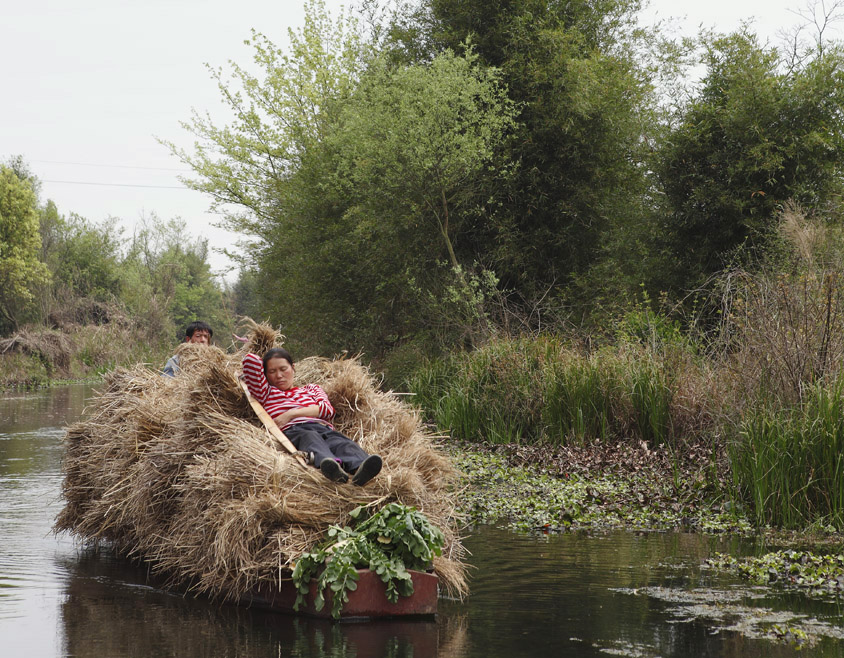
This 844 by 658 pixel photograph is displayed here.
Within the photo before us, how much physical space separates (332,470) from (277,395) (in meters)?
1.69

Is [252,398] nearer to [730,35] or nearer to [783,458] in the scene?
[783,458]

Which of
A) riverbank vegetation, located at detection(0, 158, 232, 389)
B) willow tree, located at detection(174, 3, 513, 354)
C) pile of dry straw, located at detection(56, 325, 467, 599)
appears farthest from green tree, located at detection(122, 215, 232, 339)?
pile of dry straw, located at detection(56, 325, 467, 599)

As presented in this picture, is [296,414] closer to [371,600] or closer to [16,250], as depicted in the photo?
[371,600]

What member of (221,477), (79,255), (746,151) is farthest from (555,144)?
(79,255)

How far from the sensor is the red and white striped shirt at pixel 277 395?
846 centimetres

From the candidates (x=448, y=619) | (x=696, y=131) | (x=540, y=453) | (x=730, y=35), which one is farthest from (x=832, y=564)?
(x=730, y=35)

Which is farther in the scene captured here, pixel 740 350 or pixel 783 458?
pixel 740 350

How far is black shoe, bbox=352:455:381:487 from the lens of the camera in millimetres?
6906

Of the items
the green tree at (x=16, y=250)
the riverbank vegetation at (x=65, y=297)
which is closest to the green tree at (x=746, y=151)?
the riverbank vegetation at (x=65, y=297)

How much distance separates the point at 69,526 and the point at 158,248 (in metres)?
85.0

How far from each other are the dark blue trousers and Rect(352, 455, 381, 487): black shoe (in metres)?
0.23

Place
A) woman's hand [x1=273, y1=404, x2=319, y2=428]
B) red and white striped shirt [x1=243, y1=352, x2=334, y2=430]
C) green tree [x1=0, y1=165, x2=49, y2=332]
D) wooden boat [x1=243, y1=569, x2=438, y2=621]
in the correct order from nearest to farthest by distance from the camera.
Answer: wooden boat [x1=243, y1=569, x2=438, y2=621]
woman's hand [x1=273, y1=404, x2=319, y2=428]
red and white striped shirt [x1=243, y1=352, x2=334, y2=430]
green tree [x1=0, y1=165, x2=49, y2=332]

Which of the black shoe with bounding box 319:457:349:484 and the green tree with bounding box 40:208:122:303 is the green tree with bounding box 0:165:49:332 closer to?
the green tree with bounding box 40:208:122:303

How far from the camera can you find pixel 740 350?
1107cm
